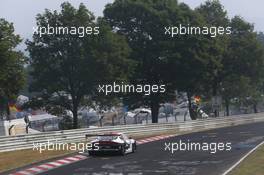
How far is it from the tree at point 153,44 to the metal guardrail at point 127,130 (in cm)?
620

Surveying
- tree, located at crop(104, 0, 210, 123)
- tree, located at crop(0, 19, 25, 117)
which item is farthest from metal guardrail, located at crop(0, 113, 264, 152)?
tree, located at crop(104, 0, 210, 123)

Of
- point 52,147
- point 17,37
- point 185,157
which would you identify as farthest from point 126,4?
point 185,157

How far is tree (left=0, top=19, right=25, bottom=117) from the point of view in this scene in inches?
1435

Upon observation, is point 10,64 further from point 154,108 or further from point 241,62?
point 241,62

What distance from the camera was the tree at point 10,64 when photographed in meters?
36.4

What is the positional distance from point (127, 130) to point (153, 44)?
54.1 feet

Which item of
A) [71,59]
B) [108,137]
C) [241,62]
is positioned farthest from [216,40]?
[108,137]

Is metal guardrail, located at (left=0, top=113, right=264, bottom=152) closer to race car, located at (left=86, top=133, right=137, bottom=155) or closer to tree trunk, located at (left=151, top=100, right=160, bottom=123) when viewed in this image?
race car, located at (left=86, top=133, right=137, bottom=155)

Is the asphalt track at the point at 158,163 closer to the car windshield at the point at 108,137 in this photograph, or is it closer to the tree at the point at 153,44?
the car windshield at the point at 108,137

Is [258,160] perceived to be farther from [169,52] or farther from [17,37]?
[169,52]

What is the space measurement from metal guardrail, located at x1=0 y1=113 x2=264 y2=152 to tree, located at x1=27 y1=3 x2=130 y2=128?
5343 mm

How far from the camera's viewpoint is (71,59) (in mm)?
47500

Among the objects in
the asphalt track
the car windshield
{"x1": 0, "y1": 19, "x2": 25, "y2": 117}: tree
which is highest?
{"x1": 0, "y1": 19, "x2": 25, "y2": 117}: tree

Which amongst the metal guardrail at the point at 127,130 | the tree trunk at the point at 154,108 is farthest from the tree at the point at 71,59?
the tree trunk at the point at 154,108
